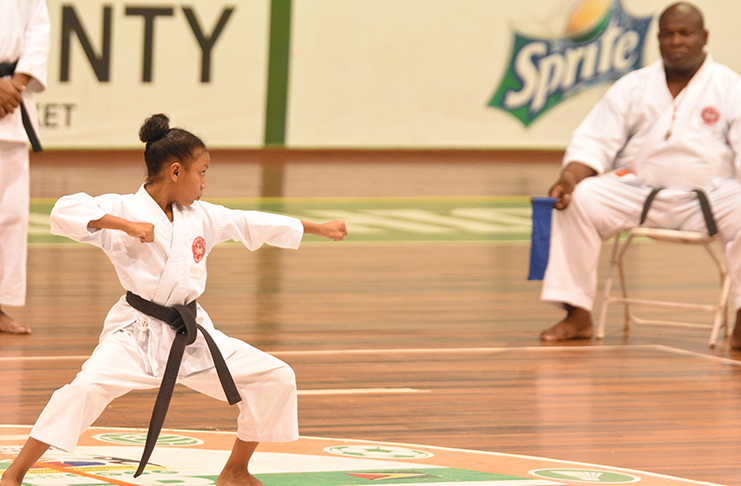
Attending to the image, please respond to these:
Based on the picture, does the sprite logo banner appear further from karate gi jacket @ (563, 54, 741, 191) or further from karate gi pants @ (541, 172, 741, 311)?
karate gi pants @ (541, 172, 741, 311)

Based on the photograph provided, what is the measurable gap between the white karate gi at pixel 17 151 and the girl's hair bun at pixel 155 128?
6.72 ft

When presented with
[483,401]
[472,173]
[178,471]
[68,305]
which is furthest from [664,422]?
[472,173]

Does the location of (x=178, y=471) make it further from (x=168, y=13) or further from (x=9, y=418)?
(x=168, y=13)

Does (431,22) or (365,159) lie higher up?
(431,22)

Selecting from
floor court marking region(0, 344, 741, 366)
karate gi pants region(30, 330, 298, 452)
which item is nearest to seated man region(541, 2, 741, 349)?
floor court marking region(0, 344, 741, 366)

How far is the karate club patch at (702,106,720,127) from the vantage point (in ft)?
18.0

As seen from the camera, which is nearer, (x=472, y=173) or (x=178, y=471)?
(x=178, y=471)

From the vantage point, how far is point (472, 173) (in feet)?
38.7

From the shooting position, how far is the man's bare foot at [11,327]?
4.96 metres

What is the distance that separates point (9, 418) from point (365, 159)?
9000 millimetres

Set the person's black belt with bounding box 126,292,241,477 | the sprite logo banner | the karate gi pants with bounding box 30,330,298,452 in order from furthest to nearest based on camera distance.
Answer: the sprite logo banner
the person's black belt with bounding box 126,292,241,477
the karate gi pants with bounding box 30,330,298,452

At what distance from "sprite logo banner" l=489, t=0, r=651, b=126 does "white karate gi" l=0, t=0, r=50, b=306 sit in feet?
27.7

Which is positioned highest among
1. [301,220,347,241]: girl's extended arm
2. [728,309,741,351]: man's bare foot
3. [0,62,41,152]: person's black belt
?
[0,62,41,152]: person's black belt

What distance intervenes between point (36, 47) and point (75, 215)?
7.30ft
